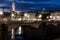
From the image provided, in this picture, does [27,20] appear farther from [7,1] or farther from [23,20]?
[7,1]

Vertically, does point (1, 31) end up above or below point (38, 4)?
below

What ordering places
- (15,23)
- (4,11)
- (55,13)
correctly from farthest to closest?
(4,11) → (55,13) → (15,23)

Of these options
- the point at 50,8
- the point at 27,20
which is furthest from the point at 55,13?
the point at 27,20

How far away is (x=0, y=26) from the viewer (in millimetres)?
4031

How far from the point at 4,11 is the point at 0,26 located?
41 centimetres

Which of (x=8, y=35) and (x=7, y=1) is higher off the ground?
(x=7, y=1)

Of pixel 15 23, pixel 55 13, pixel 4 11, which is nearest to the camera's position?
pixel 15 23

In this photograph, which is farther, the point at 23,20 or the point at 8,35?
the point at 8,35

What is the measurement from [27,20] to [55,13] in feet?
2.01

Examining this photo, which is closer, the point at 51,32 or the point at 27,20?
the point at 27,20

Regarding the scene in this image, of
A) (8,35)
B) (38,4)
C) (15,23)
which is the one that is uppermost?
(38,4)

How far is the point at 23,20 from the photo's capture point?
3.70 meters

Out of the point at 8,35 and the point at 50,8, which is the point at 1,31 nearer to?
the point at 8,35

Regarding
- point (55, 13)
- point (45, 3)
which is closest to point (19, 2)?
point (45, 3)
